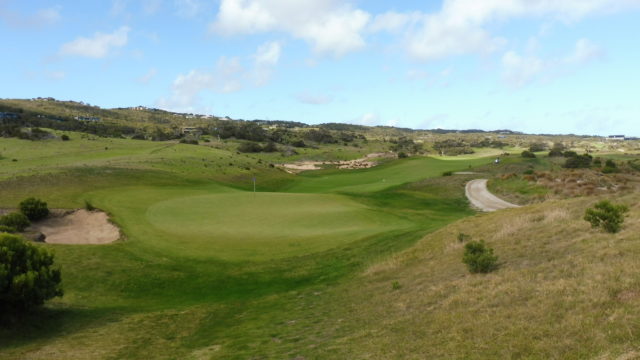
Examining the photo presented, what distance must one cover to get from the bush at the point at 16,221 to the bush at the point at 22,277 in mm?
13043

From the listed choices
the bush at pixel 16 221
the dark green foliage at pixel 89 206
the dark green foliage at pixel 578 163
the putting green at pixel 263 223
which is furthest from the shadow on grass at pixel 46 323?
the dark green foliage at pixel 578 163

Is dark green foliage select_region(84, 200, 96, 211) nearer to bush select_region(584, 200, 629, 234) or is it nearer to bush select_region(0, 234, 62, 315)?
bush select_region(0, 234, 62, 315)

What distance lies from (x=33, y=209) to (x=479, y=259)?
3010 centimetres

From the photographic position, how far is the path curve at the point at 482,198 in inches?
1843

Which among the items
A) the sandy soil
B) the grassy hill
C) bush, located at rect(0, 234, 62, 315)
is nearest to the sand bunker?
the grassy hill

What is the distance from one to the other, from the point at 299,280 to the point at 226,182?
45.1 metres

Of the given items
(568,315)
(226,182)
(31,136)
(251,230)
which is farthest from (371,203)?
(31,136)

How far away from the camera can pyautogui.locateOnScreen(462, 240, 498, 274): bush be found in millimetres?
15031

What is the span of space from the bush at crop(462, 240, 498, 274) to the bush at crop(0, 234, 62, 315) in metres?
15.0

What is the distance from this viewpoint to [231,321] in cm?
1659

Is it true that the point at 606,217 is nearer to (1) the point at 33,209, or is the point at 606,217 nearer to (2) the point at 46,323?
(2) the point at 46,323

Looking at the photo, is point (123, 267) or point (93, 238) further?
point (93, 238)

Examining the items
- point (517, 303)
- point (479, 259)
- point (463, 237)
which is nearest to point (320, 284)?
point (463, 237)

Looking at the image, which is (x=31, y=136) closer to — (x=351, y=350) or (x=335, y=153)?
(x=335, y=153)
